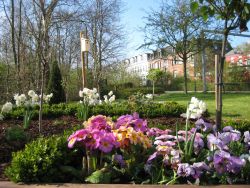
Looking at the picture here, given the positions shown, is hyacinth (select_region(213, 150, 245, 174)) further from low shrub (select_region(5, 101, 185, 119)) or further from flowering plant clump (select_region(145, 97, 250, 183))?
low shrub (select_region(5, 101, 185, 119))

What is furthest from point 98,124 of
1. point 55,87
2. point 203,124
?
point 55,87

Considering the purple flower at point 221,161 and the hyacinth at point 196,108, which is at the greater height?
the hyacinth at point 196,108

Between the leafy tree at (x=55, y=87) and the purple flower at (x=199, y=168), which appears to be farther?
the leafy tree at (x=55, y=87)

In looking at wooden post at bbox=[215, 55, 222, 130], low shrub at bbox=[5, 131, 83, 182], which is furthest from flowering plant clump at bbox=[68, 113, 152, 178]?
wooden post at bbox=[215, 55, 222, 130]

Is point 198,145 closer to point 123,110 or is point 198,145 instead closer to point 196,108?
point 196,108

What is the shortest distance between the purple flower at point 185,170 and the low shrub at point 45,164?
78 centimetres

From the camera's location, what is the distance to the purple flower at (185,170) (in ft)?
8.07

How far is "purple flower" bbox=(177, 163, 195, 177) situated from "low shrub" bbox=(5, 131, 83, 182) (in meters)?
0.78

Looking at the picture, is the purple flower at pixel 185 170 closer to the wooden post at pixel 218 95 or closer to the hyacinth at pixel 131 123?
the hyacinth at pixel 131 123

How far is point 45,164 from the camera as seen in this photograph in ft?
8.68

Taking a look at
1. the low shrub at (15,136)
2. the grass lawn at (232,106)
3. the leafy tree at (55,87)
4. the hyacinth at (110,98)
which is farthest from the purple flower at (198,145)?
the leafy tree at (55,87)

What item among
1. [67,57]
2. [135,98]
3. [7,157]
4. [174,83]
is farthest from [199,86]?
[7,157]

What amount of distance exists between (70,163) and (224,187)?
134 cm

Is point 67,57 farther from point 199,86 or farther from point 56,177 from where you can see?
point 56,177
